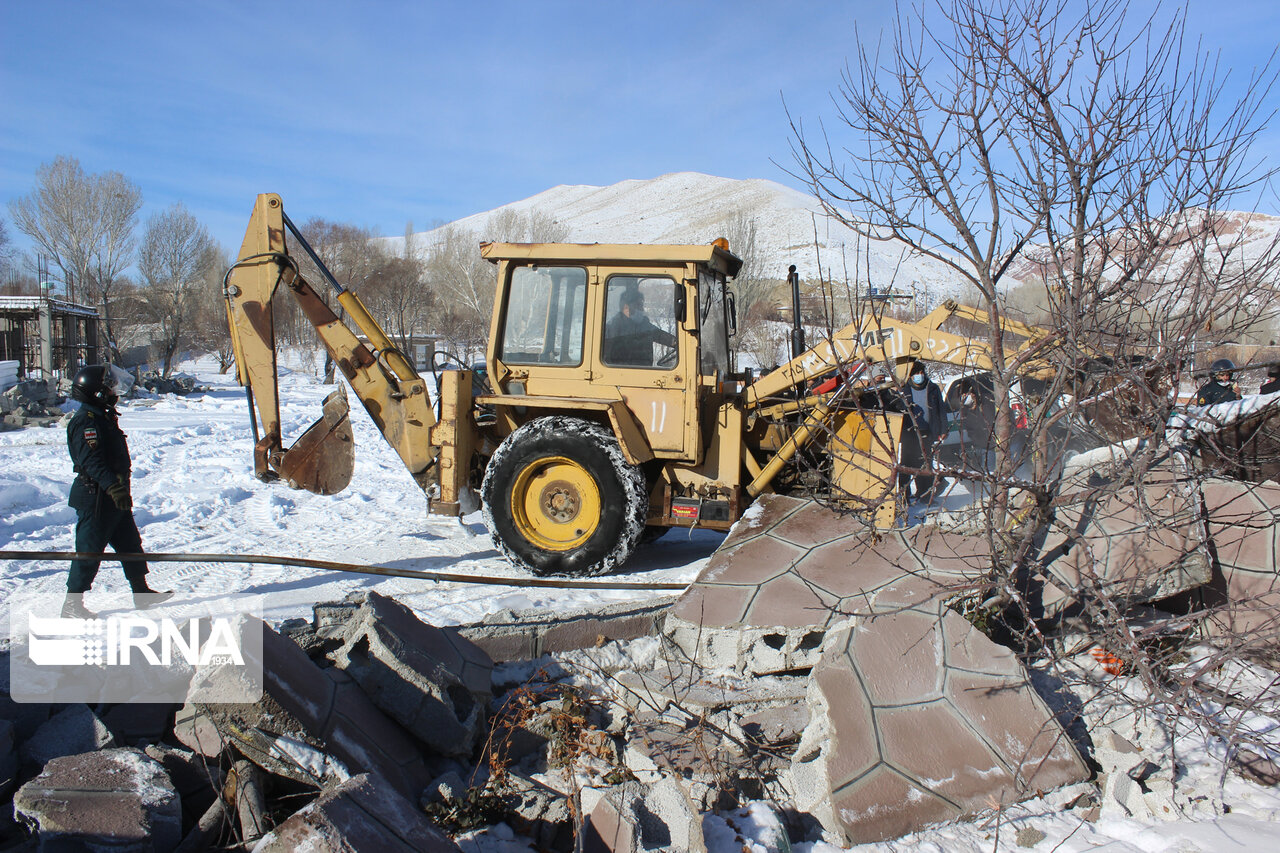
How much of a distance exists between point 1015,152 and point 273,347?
16.8ft

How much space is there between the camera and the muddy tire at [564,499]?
5.67 meters

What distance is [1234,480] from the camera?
4.03 meters

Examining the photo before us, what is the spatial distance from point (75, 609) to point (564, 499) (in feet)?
10.3

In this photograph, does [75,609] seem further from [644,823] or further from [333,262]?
[333,262]

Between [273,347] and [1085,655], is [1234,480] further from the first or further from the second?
[273,347]

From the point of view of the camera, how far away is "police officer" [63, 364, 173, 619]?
4895 mm

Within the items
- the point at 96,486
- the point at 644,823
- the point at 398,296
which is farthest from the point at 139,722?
Result: the point at 398,296

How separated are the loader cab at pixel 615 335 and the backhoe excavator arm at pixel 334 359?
82 cm

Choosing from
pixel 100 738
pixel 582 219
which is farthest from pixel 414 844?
pixel 582 219

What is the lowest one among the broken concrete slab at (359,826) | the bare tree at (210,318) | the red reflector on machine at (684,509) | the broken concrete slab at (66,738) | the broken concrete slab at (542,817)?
the broken concrete slab at (542,817)

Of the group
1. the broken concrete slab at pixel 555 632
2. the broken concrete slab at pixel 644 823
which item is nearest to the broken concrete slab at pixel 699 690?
the broken concrete slab at pixel 555 632

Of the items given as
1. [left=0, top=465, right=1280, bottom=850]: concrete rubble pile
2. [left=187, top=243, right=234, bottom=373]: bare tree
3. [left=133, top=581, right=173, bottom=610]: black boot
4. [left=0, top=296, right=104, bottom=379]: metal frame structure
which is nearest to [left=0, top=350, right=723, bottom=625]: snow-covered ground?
[left=133, top=581, right=173, bottom=610]: black boot

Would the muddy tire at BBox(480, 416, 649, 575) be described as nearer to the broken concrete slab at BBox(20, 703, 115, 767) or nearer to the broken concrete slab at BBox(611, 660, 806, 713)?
the broken concrete slab at BBox(611, 660, 806, 713)

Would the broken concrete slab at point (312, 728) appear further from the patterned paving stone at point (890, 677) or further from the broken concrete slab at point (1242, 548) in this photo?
the broken concrete slab at point (1242, 548)
